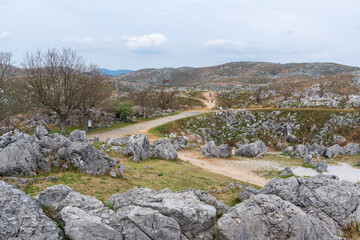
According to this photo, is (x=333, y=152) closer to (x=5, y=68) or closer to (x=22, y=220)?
(x=22, y=220)

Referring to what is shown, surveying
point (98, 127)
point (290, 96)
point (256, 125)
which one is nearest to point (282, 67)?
point (290, 96)

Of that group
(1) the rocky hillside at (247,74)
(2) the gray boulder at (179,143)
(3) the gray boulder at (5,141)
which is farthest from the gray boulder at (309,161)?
(1) the rocky hillside at (247,74)

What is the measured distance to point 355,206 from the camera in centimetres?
1079

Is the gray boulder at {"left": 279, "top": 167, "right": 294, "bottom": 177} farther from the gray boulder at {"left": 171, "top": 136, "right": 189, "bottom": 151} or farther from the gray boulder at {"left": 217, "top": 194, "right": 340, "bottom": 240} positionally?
the gray boulder at {"left": 171, "top": 136, "right": 189, "bottom": 151}

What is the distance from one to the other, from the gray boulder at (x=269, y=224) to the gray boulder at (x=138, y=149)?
44.4 feet

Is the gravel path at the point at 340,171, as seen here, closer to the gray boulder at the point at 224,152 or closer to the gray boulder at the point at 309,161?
the gray boulder at the point at 309,161

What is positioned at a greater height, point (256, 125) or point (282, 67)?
point (282, 67)

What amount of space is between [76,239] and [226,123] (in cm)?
4190

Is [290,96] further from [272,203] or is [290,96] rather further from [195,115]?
[272,203]

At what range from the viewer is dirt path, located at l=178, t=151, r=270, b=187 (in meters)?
19.7

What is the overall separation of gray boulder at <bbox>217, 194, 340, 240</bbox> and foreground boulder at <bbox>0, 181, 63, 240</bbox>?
222 inches

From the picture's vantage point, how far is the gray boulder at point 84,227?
7129 millimetres

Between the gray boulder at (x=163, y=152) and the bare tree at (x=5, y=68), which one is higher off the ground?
the bare tree at (x=5, y=68)

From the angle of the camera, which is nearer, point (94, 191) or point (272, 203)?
point (272, 203)
